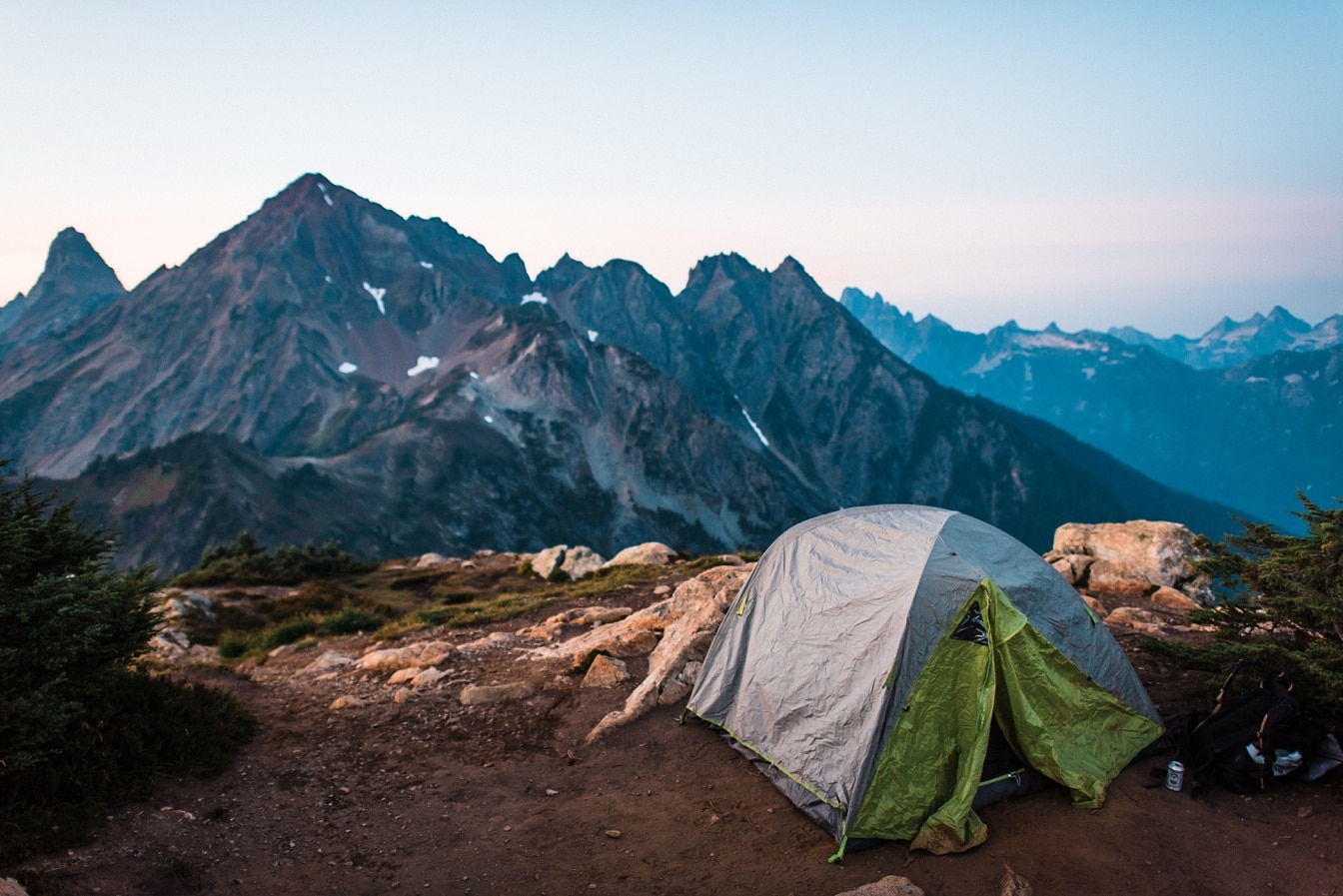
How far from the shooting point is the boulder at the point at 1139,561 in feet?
70.8

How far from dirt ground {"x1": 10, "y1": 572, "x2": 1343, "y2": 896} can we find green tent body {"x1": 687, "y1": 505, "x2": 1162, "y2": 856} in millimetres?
408

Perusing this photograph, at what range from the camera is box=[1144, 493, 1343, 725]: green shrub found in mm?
9812

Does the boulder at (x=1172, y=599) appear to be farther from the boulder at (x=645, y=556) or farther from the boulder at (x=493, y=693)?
the boulder at (x=645, y=556)

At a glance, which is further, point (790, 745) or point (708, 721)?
point (708, 721)

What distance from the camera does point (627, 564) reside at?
32.6m

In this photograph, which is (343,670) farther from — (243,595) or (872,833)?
(243,595)

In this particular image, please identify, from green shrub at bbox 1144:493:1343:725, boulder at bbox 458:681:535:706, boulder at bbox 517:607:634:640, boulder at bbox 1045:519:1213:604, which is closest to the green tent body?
green shrub at bbox 1144:493:1343:725

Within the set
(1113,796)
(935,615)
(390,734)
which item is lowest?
(1113,796)

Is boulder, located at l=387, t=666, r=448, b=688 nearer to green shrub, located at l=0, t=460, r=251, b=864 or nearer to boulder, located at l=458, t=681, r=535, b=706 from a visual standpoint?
boulder, located at l=458, t=681, r=535, b=706

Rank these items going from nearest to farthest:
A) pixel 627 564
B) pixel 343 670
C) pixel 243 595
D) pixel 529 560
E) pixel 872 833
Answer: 1. pixel 872 833
2. pixel 343 670
3. pixel 243 595
4. pixel 627 564
5. pixel 529 560

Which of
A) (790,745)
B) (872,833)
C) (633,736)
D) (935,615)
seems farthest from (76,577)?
(935,615)

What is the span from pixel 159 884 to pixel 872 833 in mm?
8301

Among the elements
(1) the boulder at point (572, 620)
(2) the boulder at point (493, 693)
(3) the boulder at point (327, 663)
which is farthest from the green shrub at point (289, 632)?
(2) the boulder at point (493, 693)

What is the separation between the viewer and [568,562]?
35.4 m
